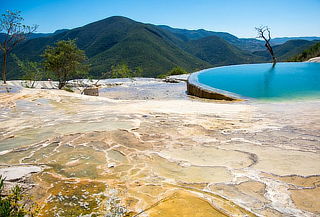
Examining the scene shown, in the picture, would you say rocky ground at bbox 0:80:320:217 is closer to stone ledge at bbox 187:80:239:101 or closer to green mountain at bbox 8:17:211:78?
stone ledge at bbox 187:80:239:101

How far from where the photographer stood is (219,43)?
92.2m

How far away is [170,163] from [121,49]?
5991cm

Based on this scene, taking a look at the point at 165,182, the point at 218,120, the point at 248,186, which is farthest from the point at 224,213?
the point at 218,120

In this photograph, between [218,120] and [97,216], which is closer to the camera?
[97,216]

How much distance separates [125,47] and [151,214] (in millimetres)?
60736

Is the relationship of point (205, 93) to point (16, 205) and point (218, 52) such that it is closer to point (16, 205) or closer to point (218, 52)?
point (16, 205)

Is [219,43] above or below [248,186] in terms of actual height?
above

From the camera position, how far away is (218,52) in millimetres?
86438

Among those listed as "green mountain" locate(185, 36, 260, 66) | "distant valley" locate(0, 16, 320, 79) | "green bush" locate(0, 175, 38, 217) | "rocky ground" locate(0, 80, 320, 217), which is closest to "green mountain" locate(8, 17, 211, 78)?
"distant valley" locate(0, 16, 320, 79)

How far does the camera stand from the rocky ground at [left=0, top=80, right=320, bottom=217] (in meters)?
1.75

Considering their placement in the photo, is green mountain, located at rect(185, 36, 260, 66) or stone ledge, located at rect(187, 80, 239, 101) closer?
stone ledge, located at rect(187, 80, 239, 101)

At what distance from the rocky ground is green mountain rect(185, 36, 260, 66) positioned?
72330 millimetres

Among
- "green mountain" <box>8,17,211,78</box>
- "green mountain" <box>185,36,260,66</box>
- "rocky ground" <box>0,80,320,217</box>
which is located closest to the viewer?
"rocky ground" <box>0,80,320,217</box>

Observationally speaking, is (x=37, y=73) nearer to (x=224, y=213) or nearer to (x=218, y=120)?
(x=218, y=120)
